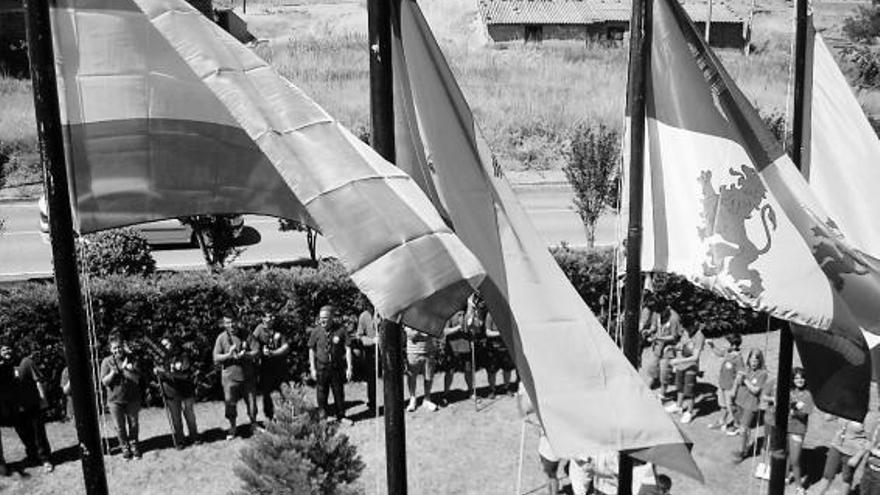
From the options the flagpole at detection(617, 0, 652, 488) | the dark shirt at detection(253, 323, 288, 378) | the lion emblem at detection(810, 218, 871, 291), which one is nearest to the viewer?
the flagpole at detection(617, 0, 652, 488)

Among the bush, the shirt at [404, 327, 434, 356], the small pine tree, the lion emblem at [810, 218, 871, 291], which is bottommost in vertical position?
the shirt at [404, 327, 434, 356]

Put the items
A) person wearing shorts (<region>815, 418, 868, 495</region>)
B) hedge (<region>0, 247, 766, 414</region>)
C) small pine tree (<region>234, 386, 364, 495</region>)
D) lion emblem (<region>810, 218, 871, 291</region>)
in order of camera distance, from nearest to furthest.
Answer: lion emblem (<region>810, 218, 871, 291</region>) → small pine tree (<region>234, 386, 364, 495</region>) → person wearing shorts (<region>815, 418, 868, 495</region>) → hedge (<region>0, 247, 766, 414</region>)

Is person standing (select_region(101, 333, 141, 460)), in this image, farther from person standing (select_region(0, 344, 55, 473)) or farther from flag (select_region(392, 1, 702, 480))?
flag (select_region(392, 1, 702, 480))

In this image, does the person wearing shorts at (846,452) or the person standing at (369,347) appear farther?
the person standing at (369,347)

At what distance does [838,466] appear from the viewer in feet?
40.1

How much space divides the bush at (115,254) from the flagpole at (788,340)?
37.5 feet

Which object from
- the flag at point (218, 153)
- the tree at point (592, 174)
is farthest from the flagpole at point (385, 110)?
the tree at point (592, 174)

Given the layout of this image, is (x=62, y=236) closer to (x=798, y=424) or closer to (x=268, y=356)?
(x=268, y=356)

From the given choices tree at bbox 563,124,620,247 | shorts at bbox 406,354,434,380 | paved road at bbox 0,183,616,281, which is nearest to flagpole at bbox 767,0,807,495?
shorts at bbox 406,354,434,380

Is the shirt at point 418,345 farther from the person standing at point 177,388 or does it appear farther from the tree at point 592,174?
the tree at point 592,174

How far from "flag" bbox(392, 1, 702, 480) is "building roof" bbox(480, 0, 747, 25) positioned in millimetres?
54992

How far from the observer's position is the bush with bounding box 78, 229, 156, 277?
1758cm

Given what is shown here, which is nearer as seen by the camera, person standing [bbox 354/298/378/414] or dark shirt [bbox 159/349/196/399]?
dark shirt [bbox 159/349/196/399]

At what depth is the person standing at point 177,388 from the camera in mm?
13180
